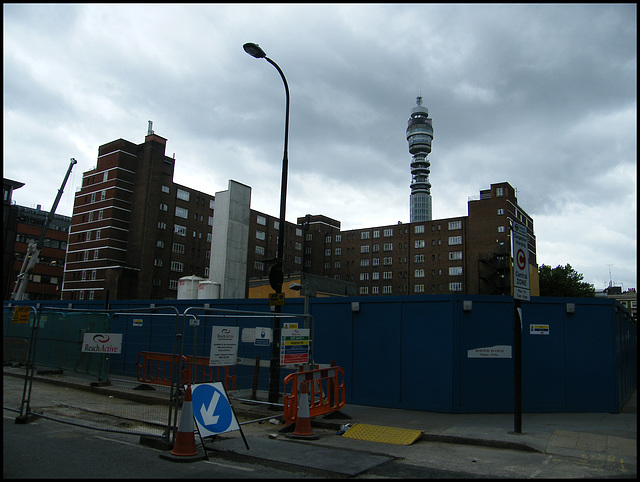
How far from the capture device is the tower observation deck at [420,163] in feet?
601

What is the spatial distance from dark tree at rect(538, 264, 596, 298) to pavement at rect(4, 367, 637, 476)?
61633mm

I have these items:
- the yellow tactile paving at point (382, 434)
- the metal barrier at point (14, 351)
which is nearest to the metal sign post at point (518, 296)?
the yellow tactile paving at point (382, 434)

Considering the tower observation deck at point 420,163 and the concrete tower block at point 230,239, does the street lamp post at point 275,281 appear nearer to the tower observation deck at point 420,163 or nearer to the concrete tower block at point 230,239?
the concrete tower block at point 230,239

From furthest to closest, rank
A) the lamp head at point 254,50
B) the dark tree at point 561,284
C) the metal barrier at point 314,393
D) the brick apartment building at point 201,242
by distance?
the brick apartment building at point 201,242, the dark tree at point 561,284, the lamp head at point 254,50, the metal barrier at point 314,393

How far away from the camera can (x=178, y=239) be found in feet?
258

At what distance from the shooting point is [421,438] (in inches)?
362

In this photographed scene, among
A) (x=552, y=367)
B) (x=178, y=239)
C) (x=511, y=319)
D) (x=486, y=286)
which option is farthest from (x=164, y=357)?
(x=486, y=286)

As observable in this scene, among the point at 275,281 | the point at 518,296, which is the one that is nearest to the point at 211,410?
the point at 275,281

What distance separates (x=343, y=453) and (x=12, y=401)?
9.05 metres

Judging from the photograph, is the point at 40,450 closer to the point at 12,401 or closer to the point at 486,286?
the point at 12,401

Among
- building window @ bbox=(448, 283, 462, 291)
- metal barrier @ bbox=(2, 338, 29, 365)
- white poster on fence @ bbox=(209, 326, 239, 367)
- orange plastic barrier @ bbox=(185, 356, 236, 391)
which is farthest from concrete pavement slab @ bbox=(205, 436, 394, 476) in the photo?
building window @ bbox=(448, 283, 462, 291)

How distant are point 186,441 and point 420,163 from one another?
184694mm

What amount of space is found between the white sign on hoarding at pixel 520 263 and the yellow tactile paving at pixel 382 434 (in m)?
3.51

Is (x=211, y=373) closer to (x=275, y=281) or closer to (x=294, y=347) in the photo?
(x=294, y=347)
